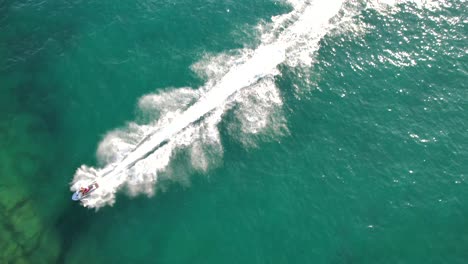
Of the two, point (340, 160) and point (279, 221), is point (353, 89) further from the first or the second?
point (279, 221)

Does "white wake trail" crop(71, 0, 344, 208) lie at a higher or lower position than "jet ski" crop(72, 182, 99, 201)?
higher

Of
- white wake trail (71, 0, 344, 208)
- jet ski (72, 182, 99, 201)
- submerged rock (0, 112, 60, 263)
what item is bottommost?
submerged rock (0, 112, 60, 263)

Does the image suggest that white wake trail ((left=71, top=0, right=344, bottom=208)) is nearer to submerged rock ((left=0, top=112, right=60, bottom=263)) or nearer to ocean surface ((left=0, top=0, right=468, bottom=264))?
ocean surface ((left=0, top=0, right=468, bottom=264))

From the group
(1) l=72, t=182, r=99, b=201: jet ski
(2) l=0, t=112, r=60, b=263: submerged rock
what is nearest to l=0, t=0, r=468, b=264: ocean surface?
(2) l=0, t=112, r=60, b=263: submerged rock

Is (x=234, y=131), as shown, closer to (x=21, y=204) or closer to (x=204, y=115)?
(x=204, y=115)

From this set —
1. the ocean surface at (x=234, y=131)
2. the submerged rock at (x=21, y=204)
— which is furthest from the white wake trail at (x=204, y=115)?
the submerged rock at (x=21, y=204)

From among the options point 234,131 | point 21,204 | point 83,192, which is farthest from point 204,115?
point 21,204
